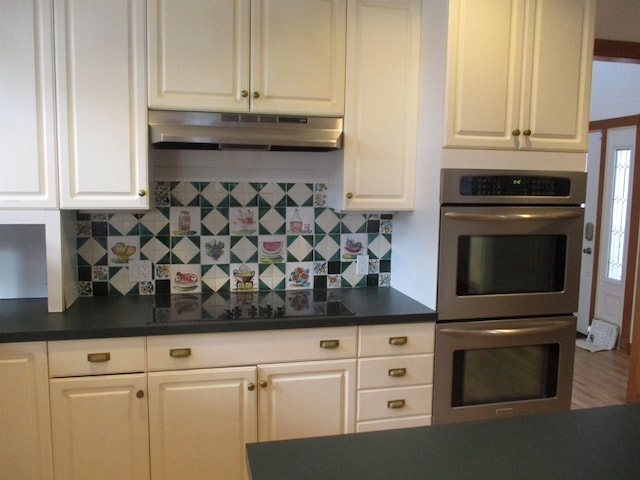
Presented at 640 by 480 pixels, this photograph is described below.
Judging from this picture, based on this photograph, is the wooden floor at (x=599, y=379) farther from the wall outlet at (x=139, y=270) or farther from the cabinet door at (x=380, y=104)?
the wall outlet at (x=139, y=270)

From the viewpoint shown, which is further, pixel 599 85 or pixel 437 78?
pixel 599 85

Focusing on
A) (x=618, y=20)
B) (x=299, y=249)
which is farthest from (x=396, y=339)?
(x=618, y=20)

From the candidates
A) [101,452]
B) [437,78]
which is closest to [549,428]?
[437,78]

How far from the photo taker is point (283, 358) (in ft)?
6.55

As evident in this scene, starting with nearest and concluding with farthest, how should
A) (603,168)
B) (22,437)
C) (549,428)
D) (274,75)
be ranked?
(549,428) → (22,437) → (274,75) → (603,168)

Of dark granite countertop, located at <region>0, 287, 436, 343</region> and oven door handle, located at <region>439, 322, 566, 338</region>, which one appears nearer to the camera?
dark granite countertop, located at <region>0, 287, 436, 343</region>

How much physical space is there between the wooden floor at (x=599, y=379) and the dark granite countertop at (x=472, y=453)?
91.5 inches

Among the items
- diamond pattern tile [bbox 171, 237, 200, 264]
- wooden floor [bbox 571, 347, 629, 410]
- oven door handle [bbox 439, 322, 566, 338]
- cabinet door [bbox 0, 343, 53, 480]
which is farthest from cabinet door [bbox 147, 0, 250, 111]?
wooden floor [bbox 571, 347, 629, 410]

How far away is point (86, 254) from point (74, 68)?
890 millimetres

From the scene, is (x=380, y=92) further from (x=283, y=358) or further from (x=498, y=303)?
(x=283, y=358)

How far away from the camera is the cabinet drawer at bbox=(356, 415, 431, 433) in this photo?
6.91ft

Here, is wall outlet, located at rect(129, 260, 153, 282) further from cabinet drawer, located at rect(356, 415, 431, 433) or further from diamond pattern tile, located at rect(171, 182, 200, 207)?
cabinet drawer, located at rect(356, 415, 431, 433)

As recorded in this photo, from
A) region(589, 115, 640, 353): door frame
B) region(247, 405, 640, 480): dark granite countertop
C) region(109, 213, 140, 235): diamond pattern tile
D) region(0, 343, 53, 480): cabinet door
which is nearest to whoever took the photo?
region(247, 405, 640, 480): dark granite countertop

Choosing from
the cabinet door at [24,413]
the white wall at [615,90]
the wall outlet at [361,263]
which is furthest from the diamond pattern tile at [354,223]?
the white wall at [615,90]
